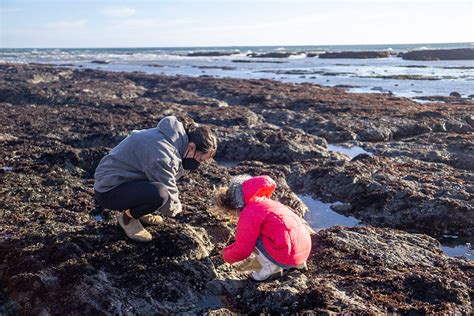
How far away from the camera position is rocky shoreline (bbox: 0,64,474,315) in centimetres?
377

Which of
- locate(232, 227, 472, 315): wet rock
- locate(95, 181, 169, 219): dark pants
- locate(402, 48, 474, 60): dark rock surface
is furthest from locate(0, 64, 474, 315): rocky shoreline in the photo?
locate(402, 48, 474, 60): dark rock surface

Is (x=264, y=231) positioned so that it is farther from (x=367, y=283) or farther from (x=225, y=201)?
(x=367, y=283)

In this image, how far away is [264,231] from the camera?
12.8 feet

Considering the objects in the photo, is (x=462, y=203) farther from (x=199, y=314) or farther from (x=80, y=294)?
(x=80, y=294)

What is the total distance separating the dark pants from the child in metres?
0.65

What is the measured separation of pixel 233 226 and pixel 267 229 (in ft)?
5.45

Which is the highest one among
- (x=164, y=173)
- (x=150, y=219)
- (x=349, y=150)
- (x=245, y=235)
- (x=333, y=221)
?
(x=164, y=173)

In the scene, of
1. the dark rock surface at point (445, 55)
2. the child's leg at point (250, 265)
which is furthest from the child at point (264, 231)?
the dark rock surface at point (445, 55)

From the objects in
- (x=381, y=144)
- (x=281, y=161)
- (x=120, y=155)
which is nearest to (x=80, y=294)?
(x=120, y=155)

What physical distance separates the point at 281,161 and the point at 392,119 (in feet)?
19.6

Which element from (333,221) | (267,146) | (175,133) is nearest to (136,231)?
(175,133)

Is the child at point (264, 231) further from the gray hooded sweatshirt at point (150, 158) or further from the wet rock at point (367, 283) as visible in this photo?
the gray hooded sweatshirt at point (150, 158)

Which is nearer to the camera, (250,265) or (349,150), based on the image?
(250,265)

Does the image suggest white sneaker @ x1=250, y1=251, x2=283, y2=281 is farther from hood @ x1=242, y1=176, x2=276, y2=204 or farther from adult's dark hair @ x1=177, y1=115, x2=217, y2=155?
adult's dark hair @ x1=177, y1=115, x2=217, y2=155
